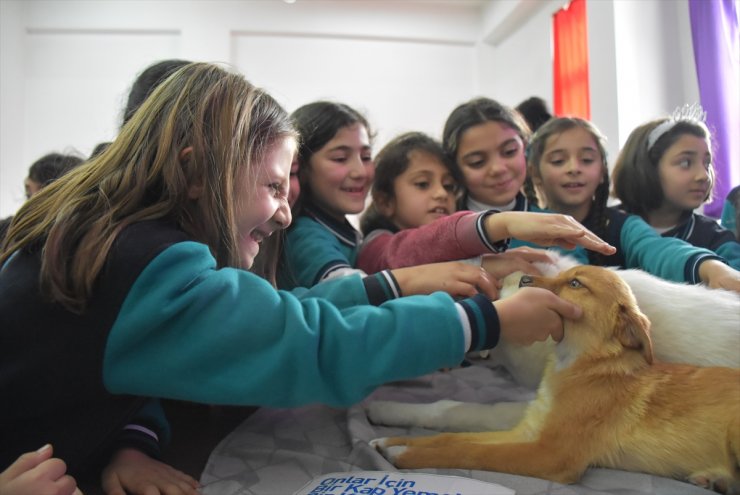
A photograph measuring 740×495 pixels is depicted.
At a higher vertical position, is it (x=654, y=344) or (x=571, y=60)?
(x=571, y=60)

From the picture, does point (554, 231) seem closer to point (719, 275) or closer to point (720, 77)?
point (719, 275)

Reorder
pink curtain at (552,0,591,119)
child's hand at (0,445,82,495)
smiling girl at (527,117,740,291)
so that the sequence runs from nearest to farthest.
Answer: child's hand at (0,445,82,495) < smiling girl at (527,117,740,291) < pink curtain at (552,0,591,119)

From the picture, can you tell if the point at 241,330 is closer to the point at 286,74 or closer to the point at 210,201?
the point at 210,201

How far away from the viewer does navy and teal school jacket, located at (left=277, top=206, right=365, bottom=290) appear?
4.18ft

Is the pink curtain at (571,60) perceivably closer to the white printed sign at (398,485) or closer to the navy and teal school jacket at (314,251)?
the navy and teal school jacket at (314,251)

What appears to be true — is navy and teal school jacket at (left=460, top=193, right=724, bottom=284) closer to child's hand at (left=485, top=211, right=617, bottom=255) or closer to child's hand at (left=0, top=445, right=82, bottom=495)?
child's hand at (left=485, top=211, right=617, bottom=255)

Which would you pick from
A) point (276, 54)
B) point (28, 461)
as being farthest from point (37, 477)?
point (276, 54)

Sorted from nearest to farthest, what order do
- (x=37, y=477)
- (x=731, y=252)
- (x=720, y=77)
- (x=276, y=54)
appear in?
(x=37, y=477)
(x=731, y=252)
(x=720, y=77)
(x=276, y=54)

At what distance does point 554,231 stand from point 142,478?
84 centimetres

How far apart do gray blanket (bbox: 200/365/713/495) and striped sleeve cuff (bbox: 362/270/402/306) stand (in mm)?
243

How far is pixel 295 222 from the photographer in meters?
1.43

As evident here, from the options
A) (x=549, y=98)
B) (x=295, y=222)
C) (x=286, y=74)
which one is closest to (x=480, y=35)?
(x=549, y=98)

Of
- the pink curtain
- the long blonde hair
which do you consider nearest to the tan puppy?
the long blonde hair

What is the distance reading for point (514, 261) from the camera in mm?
1067
